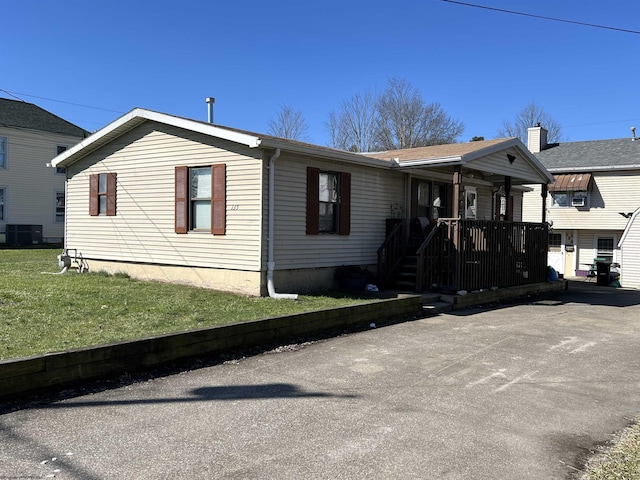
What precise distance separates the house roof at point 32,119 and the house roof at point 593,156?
78.0 feet

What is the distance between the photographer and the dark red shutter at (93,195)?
43.3 ft

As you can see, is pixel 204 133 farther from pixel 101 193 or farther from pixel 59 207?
pixel 59 207

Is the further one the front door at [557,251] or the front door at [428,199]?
the front door at [557,251]

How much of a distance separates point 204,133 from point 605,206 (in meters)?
20.4

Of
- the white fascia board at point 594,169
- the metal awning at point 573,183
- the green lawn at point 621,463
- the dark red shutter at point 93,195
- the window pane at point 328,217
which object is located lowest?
the green lawn at point 621,463

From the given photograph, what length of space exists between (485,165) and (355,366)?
7.95 metres

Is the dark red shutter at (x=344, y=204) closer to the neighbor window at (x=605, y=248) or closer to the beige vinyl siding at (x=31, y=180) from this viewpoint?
the neighbor window at (x=605, y=248)

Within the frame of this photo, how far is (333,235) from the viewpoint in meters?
11.6

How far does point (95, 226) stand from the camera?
13.3 metres

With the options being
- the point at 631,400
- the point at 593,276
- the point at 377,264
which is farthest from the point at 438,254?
the point at 593,276

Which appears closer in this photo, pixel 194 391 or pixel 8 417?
pixel 8 417

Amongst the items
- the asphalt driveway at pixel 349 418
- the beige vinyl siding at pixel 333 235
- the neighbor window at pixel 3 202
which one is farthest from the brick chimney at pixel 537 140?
the neighbor window at pixel 3 202

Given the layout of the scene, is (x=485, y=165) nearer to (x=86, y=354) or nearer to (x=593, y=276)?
(x=86, y=354)

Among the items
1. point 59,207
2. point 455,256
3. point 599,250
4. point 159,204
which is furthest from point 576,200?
point 59,207
